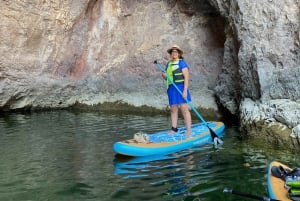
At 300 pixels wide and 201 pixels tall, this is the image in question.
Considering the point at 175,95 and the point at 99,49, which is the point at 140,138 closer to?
the point at 175,95

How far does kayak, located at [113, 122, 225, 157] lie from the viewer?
24.3ft

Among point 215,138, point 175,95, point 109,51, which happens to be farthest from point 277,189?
point 109,51

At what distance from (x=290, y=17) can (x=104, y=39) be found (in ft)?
28.4

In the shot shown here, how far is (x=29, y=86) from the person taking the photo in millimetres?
15289

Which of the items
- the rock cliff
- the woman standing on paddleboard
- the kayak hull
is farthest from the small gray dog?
the rock cliff

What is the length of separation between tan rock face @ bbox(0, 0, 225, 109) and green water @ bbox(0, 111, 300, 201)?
4.97 metres

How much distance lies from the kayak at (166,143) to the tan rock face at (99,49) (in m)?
5.09

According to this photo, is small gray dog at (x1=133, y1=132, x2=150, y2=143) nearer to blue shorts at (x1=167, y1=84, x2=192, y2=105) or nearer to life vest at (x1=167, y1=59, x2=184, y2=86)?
blue shorts at (x1=167, y1=84, x2=192, y2=105)

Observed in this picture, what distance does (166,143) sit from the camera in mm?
7902

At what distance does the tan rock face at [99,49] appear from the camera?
14797mm

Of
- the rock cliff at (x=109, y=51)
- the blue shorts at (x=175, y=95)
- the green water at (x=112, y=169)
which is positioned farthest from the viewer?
the rock cliff at (x=109, y=51)

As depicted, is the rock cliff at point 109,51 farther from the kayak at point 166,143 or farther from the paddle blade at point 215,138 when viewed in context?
the paddle blade at point 215,138

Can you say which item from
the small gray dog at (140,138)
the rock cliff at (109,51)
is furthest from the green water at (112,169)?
the rock cliff at (109,51)

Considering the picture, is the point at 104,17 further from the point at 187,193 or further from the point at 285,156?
the point at 187,193
